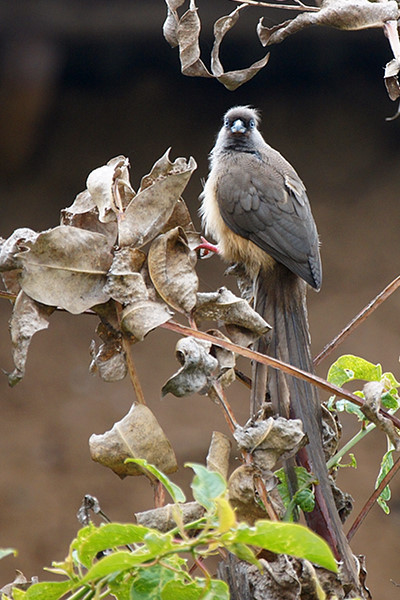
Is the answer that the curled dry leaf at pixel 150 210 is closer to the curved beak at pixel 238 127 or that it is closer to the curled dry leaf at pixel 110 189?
the curled dry leaf at pixel 110 189

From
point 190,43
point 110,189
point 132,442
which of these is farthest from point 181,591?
point 190,43

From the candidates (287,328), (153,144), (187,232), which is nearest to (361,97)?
(153,144)

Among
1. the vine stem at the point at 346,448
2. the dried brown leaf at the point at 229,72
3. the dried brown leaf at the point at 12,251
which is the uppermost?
the dried brown leaf at the point at 229,72

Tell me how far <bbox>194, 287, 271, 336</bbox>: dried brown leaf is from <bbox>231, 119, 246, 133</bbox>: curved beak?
4.12ft

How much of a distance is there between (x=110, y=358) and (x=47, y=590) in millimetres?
359

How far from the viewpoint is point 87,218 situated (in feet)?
3.31

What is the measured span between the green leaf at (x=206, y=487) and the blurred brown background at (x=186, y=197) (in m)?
3.10

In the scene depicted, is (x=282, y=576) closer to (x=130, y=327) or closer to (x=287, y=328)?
(x=130, y=327)

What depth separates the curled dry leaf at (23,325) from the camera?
90cm

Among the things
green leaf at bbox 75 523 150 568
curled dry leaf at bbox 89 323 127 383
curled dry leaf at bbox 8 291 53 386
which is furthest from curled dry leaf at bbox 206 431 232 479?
green leaf at bbox 75 523 150 568

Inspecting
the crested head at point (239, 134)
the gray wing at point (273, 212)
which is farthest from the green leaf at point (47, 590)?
the crested head at point (239, 134)

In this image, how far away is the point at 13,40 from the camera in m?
3.31

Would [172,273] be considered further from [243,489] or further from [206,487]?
[206,487]

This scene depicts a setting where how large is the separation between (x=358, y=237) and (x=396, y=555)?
1.52 meters
